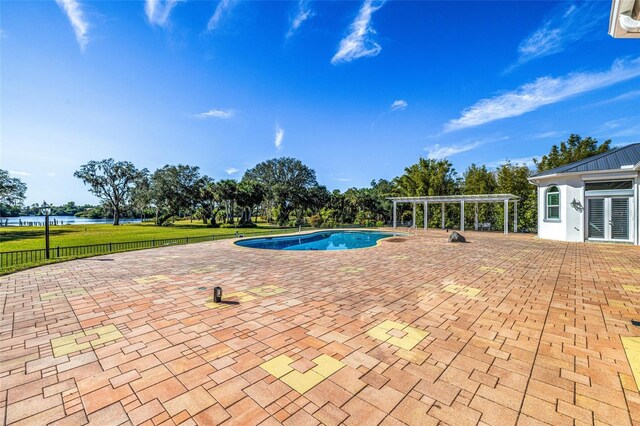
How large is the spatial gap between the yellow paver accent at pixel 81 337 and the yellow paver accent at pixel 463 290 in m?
5.76

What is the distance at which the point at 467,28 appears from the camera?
12109 millimetres

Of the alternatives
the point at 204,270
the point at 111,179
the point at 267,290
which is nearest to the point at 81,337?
the point at 267,290

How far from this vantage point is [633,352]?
9.88 feet

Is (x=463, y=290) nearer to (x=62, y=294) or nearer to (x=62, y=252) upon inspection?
(x=62, y=294)

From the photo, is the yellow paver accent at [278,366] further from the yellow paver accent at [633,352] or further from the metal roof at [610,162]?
the metal roof at [610,162]

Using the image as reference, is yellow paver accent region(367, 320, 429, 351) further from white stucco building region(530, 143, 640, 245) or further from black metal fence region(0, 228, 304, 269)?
white stucco building region(530, 143, 640, 245)

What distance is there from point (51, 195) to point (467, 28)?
18.7 m

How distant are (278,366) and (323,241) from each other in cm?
1609

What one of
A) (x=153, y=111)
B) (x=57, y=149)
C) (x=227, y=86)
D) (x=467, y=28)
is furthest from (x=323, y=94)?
(x=57, y=149)

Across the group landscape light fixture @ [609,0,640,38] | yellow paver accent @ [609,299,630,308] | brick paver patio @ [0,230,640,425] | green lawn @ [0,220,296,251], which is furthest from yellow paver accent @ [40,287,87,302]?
green lawn @ [0,220,296,251]

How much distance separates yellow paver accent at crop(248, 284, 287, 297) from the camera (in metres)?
5.40

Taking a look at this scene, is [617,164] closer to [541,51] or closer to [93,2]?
[541,51]

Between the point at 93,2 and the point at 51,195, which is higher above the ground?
the point at 93,2

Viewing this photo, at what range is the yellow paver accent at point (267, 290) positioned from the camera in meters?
5.40
